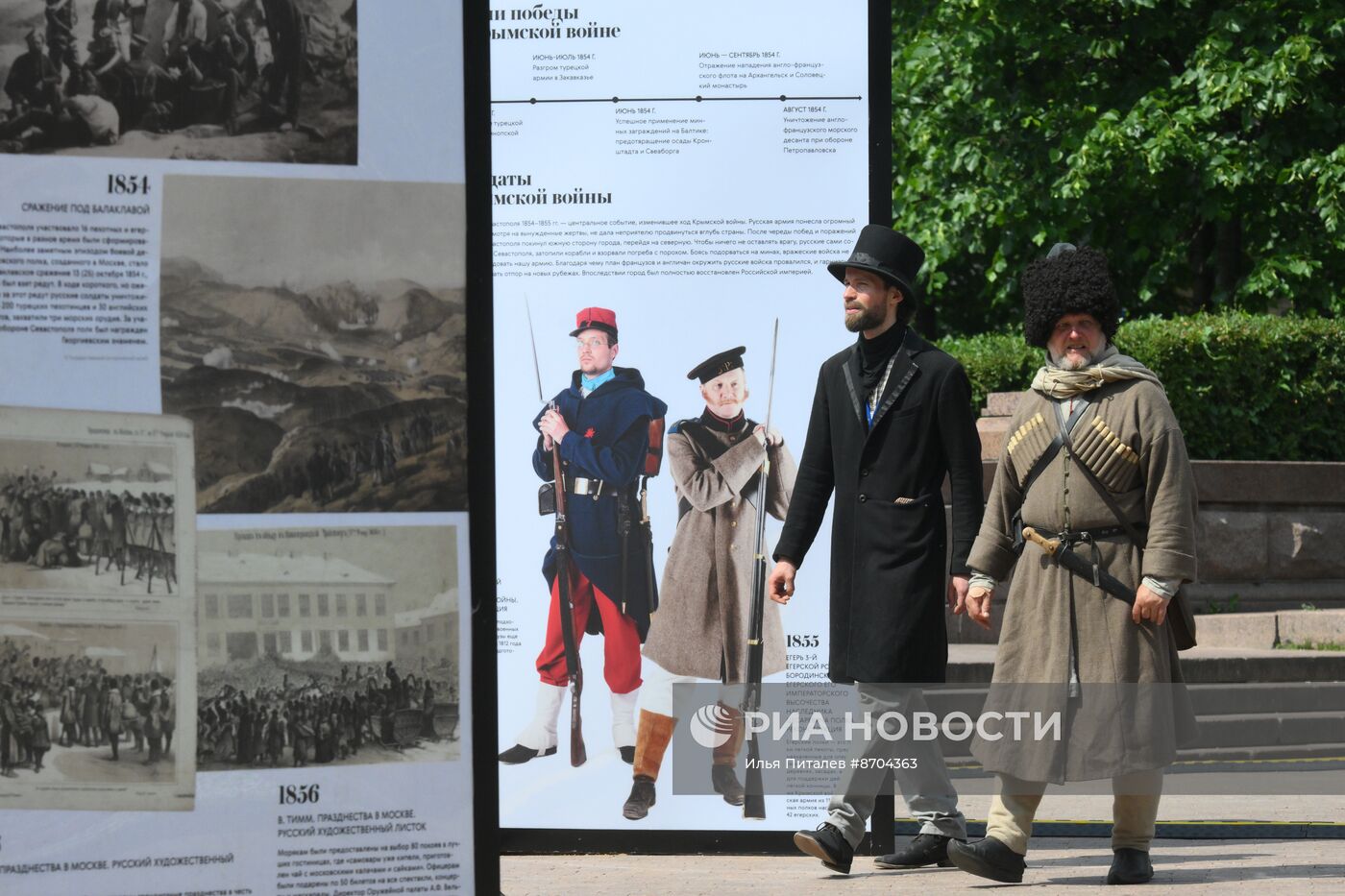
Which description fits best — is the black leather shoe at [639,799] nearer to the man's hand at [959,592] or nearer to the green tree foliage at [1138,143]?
the man's hand at [959,592]

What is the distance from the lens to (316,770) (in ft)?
11.6

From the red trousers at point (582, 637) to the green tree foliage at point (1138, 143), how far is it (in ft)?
43.6

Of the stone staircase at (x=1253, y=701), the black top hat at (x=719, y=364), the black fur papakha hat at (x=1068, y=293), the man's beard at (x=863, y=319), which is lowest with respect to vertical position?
the stone staircase at (x=1253, y=701)

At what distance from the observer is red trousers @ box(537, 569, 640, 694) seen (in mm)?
6559

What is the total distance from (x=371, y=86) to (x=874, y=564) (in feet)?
10.7

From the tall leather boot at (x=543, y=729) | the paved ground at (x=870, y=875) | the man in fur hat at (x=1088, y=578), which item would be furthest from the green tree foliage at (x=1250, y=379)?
the tall leather boot at (x=543, y=729)

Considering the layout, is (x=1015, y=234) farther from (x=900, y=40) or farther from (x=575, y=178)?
(x=575, y=178)

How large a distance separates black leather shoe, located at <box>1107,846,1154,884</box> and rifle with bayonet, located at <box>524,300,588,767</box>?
1.76m

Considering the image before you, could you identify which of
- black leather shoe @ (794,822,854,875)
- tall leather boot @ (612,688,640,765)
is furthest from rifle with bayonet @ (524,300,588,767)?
black leather shoe @ (794,822,854,875)

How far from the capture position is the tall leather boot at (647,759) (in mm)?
6465

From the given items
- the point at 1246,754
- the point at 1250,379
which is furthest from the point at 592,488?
the point at 1250,379

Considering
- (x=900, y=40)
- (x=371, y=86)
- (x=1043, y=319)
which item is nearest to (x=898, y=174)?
(x=900, y=40)

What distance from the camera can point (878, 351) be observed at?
6633 millimetres

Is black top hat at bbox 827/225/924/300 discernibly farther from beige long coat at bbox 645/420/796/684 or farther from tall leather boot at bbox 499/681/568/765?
tall leather boot at bbox 499/681/568/765
